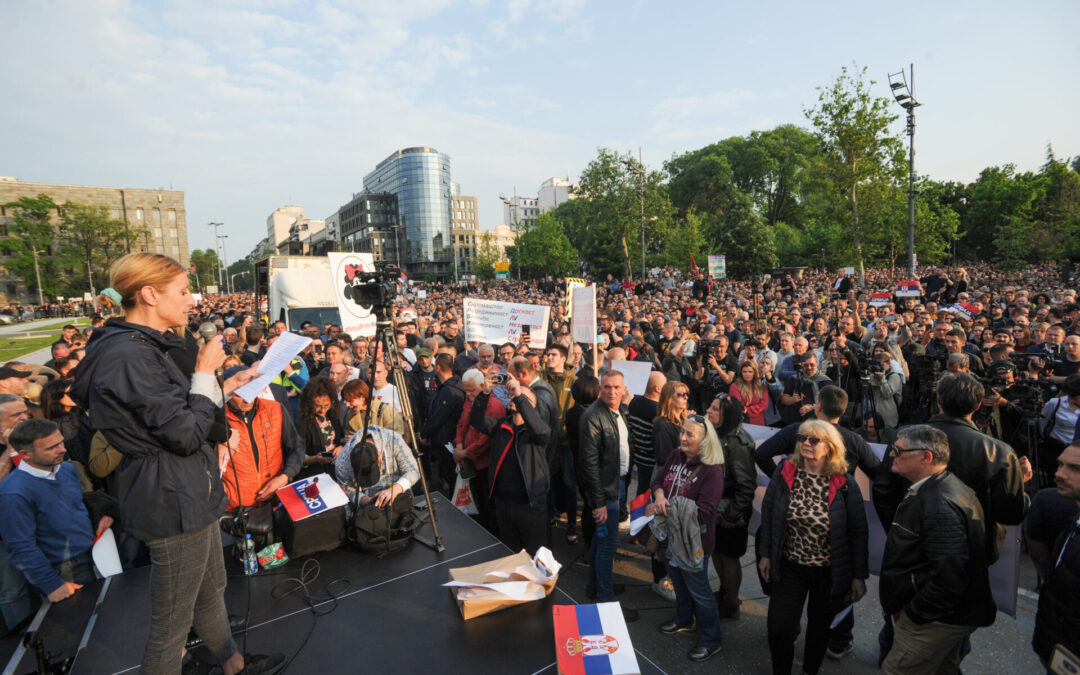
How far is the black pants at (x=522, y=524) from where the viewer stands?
177 inches

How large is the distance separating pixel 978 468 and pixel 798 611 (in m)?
1.47

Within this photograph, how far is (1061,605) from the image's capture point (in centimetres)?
252

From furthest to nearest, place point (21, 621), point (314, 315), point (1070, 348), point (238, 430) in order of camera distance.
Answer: point (314, 315), point (1070, 348), point (238, 430), point (21, 621)

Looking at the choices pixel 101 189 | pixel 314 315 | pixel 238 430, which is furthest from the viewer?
pixel 101 189

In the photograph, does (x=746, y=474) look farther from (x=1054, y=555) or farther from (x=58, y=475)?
(x=58, y=475)

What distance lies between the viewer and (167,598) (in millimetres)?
2260

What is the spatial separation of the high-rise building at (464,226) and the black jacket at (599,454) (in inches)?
4525

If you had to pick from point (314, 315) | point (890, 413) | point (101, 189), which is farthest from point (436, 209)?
point (890, 413)

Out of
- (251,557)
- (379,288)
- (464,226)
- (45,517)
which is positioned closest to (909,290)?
(379,288)

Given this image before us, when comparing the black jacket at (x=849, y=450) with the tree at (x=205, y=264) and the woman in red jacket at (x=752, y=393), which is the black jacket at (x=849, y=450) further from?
the tree at (x=205, y=264)

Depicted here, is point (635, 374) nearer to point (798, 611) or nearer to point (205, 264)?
point (798, 611)

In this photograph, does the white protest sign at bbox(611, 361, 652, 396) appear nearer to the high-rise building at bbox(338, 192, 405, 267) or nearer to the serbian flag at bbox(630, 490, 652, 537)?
the serbian flag at bbox(630, 490, 652, 537)

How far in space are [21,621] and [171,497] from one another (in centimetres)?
240

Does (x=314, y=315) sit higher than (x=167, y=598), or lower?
higher
